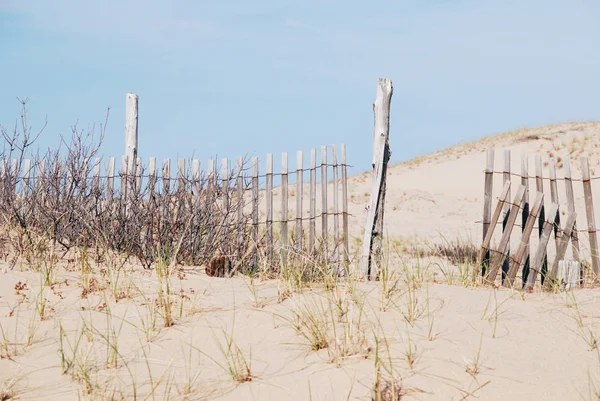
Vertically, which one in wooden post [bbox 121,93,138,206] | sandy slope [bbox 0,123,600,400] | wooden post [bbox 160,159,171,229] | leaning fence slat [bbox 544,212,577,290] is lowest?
sandy slope [bbox 0,123,600,400]

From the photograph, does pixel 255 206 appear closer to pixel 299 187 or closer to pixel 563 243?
pixel 299 187

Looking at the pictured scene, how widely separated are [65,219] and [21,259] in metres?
1.38

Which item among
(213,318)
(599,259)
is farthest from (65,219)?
(599,259)

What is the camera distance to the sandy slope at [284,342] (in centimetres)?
352

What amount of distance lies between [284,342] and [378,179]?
314 centimetres

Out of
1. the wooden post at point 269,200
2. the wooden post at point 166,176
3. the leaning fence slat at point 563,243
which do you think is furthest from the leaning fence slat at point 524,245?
the wooden post at point 166,176

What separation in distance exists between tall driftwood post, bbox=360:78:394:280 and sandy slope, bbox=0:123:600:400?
125 centimetres

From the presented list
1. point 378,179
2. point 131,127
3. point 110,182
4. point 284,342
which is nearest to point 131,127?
point 131,127

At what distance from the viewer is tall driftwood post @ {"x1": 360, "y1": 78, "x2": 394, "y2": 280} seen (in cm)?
680

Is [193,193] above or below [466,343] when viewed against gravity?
above

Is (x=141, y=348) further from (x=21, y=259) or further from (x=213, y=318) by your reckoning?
(x=21, y=259)

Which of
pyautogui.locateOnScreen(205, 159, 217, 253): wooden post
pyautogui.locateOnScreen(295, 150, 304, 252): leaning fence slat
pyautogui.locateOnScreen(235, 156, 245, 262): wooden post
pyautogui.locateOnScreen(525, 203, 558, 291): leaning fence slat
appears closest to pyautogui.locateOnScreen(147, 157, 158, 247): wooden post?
pyautogui.locateOnScreen(205, 159, 217, 253): wooden post

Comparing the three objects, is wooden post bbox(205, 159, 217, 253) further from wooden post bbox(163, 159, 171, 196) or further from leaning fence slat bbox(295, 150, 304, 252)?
leaning fence slat bbox(295, 150, 304, 252)

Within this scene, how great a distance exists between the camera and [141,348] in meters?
4.07
